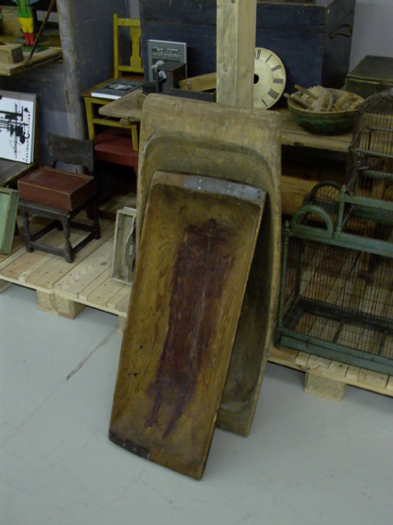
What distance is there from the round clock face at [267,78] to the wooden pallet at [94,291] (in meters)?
1.43

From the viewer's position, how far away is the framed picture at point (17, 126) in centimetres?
446

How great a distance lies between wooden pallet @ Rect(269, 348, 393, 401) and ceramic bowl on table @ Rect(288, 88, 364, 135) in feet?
3.95

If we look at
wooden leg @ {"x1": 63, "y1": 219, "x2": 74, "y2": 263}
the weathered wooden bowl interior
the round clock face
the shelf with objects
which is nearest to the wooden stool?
wooden leg @ {"x1": 63, "y1": 219, "x2": 74, "y2": 263}

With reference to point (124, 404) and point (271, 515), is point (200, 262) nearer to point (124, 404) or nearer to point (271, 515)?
point (124, 404)

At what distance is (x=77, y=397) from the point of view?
10.6ft

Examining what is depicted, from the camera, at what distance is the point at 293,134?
324 cm

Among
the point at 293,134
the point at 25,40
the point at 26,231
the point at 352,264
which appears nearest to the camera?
the point at 293,134

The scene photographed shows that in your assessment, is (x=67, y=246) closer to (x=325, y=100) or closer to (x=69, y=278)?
(x=69, y=278)

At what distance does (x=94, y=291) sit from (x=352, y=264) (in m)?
1.61

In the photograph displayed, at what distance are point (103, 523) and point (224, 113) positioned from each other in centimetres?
186

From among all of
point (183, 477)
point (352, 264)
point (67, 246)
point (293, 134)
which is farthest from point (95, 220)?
point (183, 477)

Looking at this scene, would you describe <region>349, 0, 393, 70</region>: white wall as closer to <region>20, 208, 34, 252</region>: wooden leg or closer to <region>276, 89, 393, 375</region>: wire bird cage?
<region>276, 89, 393, 375</region>: wire bird cage

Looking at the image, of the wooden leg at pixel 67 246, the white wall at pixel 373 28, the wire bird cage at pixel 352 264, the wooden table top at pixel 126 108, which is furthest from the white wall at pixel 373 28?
the wooden leg at pixel 67 246

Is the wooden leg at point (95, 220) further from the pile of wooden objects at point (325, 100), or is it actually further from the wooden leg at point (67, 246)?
the pile of wooden objects at point (325, 100)
